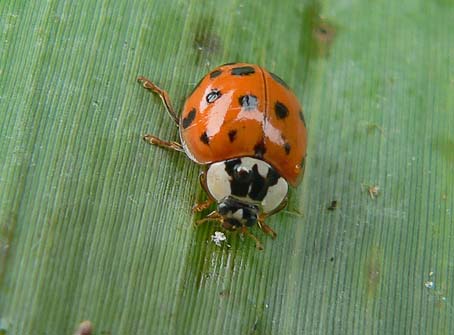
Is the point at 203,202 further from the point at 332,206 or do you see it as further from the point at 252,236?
the point at 332,206

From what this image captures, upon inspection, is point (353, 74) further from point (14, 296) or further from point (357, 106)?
point (14, 296)

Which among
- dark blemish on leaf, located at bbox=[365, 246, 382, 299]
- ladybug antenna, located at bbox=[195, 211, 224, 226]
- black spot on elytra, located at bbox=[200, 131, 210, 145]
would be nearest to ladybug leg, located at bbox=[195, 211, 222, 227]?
ladybug antenna, located at bbox=[195, 211, 224, 226]

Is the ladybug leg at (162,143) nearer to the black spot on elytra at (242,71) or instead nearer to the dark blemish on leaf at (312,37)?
the black spot on elytra at (242,71)

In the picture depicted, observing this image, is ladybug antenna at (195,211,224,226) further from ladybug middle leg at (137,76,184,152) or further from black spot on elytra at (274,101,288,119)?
black spot on elytra at (274,101,288,119)

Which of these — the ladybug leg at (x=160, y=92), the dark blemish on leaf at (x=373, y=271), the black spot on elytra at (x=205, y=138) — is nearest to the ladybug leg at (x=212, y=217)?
the black spot on elytra at (x=205, y=138)

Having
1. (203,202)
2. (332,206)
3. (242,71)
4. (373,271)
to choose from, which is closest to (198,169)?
(203,202)

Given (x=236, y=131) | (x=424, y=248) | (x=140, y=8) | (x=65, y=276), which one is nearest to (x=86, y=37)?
(x=140, y=8)
